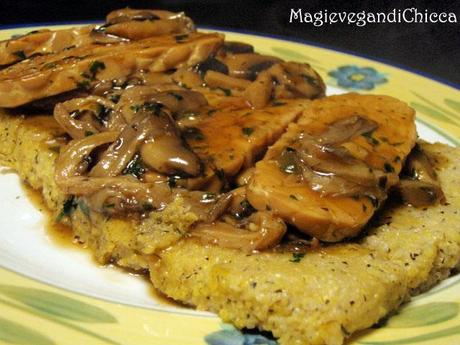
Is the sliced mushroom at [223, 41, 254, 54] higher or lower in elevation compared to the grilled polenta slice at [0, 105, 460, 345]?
higher

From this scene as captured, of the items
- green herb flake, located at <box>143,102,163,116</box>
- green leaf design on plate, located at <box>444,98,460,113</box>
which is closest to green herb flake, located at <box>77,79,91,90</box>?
green herb flake, located at <box>143,102,163,116</box>

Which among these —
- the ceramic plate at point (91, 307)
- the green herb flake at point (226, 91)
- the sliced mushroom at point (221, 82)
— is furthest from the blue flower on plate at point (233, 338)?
the sliced mushroom at point (221, 82)

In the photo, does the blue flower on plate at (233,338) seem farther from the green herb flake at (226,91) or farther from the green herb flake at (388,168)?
the green herb flake at (226,91)

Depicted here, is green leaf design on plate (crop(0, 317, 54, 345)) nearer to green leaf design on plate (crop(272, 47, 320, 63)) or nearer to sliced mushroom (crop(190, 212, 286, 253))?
sliced mushroom (crop(190, 212, 286, 253))

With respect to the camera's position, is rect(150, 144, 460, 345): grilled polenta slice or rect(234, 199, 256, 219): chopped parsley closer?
rect(150, 144, 460, 345): grilled polenta slice

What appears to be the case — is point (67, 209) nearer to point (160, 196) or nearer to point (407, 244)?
point (160, 196)

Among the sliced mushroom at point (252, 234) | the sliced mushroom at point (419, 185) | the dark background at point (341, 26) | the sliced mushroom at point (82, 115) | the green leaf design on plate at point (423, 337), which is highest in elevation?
the sliced mushroom at point (82, 115)

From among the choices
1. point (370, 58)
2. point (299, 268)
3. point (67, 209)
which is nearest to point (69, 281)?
point (67, 209)
